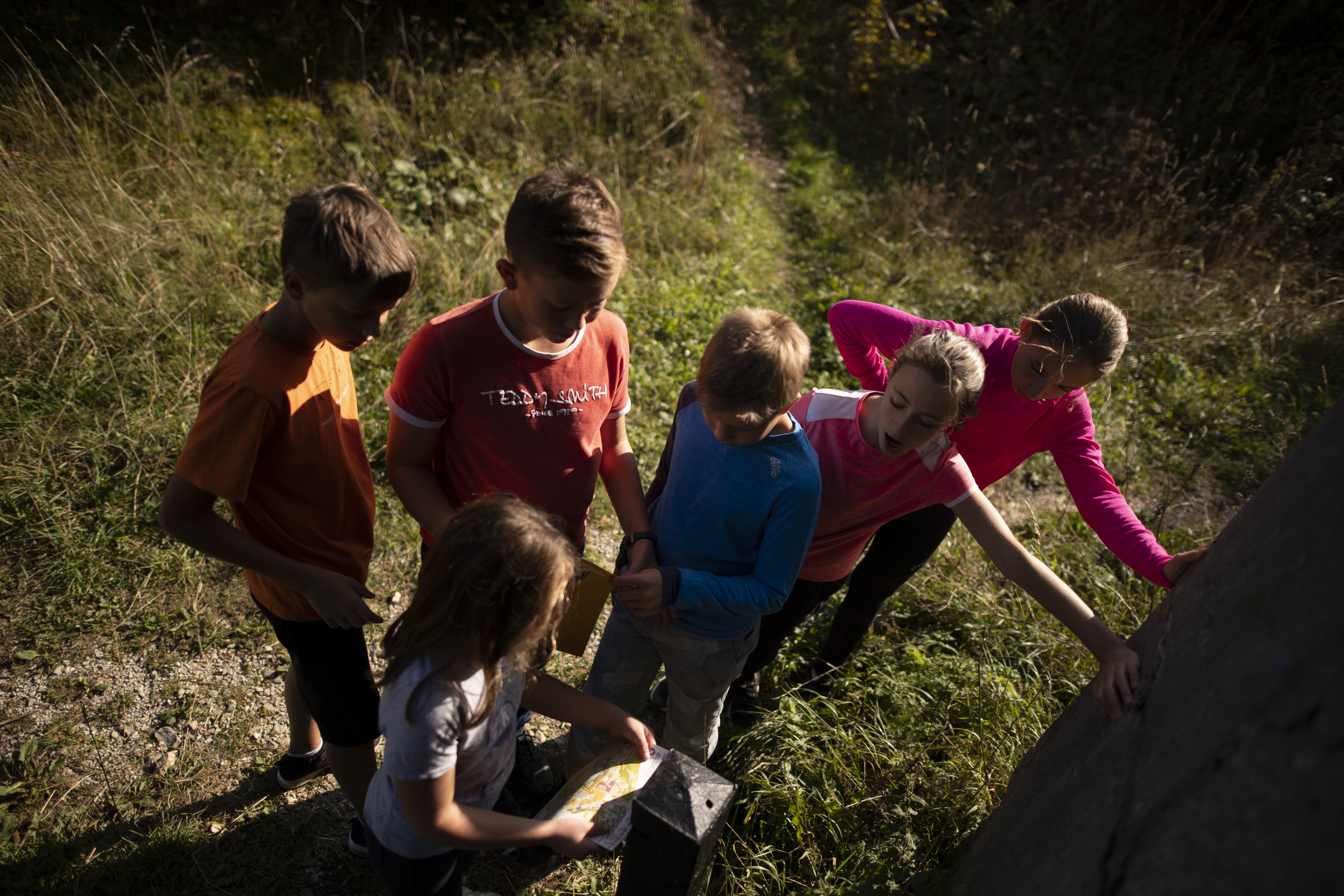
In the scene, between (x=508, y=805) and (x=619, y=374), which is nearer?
(x=619, y=374)

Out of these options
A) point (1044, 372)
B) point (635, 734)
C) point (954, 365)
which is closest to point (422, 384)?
point (635, 734)

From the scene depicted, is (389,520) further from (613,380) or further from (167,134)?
(167,134)

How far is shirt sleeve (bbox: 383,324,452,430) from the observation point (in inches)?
66.8

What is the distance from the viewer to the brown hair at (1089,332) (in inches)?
79.4

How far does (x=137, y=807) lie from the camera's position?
224 cm

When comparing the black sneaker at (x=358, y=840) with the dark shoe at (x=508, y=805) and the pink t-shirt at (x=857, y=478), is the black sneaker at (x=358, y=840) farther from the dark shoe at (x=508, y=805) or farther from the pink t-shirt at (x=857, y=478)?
the pink t-shirt at (x=857, y=478)

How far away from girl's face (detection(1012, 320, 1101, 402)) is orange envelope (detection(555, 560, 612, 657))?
1436 mm

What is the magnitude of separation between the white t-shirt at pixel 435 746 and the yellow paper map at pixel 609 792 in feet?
0.57

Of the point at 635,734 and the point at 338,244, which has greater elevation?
the point at 338,244

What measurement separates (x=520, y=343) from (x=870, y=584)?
5.42ft

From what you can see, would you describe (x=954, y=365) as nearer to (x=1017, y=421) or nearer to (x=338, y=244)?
(x=1017, y=421)

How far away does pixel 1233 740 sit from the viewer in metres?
0.93

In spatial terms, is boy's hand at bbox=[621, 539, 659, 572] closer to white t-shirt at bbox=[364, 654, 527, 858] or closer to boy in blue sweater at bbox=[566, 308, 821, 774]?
boy in blue sweater at bbox=[566, 308, 821, 774]

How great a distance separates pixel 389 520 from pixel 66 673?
4.25 ft
